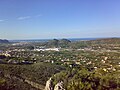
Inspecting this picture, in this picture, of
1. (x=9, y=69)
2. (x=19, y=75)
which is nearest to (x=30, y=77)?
(x=19, y=75)

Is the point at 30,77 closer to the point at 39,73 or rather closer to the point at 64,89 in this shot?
the point at 39,73

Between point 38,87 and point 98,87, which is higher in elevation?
point 98,87

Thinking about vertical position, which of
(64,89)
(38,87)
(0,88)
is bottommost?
(38,87)

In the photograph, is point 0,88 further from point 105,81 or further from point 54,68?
point 54,68

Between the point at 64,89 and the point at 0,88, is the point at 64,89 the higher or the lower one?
the lower one

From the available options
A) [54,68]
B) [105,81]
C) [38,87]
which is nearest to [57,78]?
[38,87]

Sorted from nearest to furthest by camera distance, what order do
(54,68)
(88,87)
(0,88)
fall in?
1. (0,88)
2. (88,87)
3. (54,68)

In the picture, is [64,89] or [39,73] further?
[39,73]

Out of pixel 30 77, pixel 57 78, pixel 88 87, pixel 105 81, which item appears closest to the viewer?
pixel 88 87

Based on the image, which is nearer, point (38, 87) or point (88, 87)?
point (88, 87)
